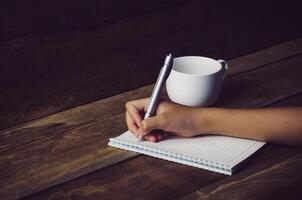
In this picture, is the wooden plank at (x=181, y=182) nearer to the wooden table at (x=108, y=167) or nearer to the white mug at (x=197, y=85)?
the wooden table at (x=108, y=167)

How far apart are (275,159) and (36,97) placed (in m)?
0.67

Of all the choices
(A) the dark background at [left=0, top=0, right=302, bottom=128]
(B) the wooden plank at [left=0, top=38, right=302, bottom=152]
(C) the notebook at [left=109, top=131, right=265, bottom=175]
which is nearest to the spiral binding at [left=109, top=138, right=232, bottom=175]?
(C) the notebook at [left=109, top=131, right=265, bottom=175]

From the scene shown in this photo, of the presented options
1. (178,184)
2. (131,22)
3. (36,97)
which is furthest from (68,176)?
(131,22)

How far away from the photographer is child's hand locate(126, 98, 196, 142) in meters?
1.00

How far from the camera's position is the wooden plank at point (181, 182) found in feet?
2.84

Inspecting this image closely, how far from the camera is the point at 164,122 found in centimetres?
100

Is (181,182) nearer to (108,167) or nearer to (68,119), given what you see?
(108,167)

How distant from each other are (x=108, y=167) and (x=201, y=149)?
0.58 ft

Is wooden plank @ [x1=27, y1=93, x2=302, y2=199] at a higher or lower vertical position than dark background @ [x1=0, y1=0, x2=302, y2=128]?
lower

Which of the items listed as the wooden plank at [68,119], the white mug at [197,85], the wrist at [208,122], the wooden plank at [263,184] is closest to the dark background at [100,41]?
the wooden plank at [68,119]

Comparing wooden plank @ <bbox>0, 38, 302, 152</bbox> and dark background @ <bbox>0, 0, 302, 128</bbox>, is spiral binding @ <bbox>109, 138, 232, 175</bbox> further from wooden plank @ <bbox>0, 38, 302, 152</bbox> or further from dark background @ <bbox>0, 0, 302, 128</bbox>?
dark background @ <bbox>0, 0, 302, 128</bbox>

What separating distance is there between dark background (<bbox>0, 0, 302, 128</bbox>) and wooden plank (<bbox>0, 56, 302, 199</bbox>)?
0.22 metres

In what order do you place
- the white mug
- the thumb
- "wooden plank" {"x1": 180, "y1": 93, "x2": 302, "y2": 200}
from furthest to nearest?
1. the white mug
2. the thumb
3. "wooden plank" {"x1": 180, "y1": 93, "x2": 302, "y2": 200}

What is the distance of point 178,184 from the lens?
0.89 m
